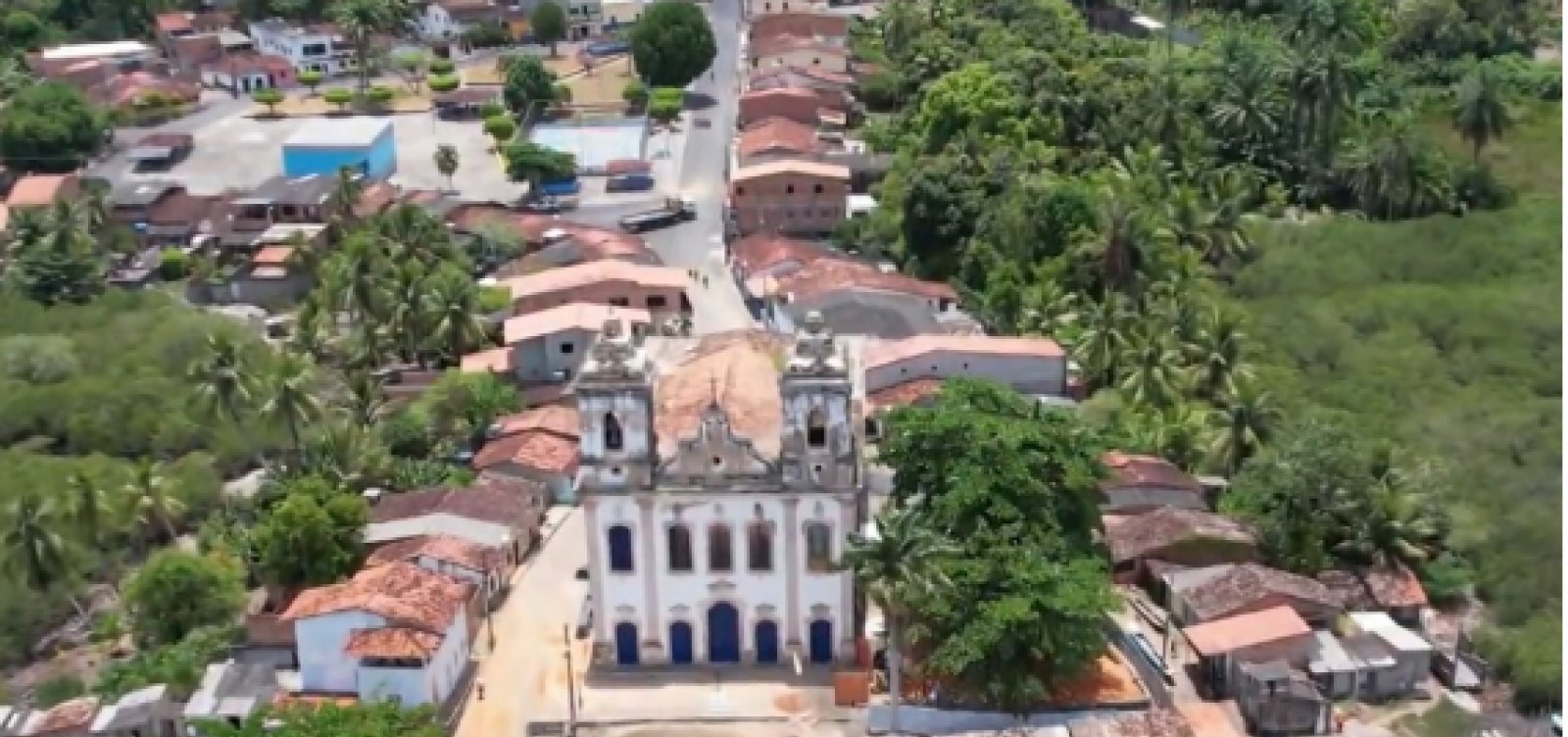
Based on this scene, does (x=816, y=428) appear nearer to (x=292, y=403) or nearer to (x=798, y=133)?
(x=292, y=403)

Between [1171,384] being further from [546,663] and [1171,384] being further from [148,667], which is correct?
[148,667]

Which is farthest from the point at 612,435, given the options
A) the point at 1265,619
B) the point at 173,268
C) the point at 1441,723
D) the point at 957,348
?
the point at 173,268

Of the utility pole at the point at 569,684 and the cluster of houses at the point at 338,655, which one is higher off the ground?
the cluster of houses at the point at 338,655

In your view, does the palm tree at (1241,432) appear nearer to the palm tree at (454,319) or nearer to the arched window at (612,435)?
the arched window at (612,435)

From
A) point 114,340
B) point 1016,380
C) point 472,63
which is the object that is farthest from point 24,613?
point 472,63

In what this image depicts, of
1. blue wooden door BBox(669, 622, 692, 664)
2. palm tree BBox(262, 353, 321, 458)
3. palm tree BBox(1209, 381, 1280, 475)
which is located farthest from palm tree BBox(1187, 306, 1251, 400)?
palm tree BBox(262, 353, 321, 458)

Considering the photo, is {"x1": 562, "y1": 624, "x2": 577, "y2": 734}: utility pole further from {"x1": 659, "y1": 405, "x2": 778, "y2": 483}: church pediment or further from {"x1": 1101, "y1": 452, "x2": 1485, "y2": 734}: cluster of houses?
{"x1": 1101, "y1": 452, "x2": 1485, "y2": 734}: cluster of houses

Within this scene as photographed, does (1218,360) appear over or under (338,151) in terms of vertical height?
under

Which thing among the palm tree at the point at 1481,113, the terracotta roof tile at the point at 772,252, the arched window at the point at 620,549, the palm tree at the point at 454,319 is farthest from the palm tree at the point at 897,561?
the palm tree at the point at 1481,113
